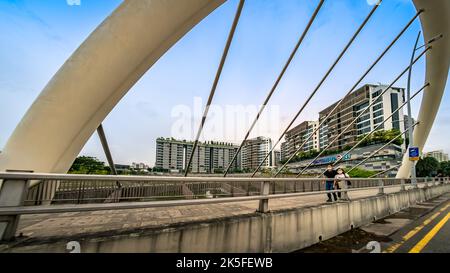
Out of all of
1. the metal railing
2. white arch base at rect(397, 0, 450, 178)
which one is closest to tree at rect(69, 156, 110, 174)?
the metal railing

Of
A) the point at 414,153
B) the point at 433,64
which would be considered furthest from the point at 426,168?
the point at 414,153

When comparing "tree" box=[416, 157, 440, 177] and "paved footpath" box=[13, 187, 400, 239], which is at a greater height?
"tree" box=[416, 157, 440, 177]

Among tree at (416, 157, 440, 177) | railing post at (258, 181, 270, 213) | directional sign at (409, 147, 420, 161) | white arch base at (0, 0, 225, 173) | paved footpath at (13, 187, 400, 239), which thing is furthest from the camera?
tree at (416, 157, 440, 177)

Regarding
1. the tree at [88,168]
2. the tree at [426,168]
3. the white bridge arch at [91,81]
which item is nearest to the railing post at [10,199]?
the white bridge arch at [91,81]

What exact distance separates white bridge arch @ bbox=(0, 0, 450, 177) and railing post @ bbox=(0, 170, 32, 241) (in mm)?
2583

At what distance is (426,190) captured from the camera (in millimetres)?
13422

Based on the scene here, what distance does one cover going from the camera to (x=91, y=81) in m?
4.37

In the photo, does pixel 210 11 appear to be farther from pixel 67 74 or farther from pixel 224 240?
pixel 224 240

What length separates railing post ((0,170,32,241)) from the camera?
210cm

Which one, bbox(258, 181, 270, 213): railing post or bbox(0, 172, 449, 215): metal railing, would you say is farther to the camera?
bbox(258, 181, 270, 213): railing post

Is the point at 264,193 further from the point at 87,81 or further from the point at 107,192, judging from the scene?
the point at 107,192

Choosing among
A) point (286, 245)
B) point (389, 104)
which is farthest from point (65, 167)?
point (389, 104)

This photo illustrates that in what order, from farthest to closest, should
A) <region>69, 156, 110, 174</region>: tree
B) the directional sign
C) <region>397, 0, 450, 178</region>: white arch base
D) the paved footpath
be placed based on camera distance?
<region>69, 156, 110, 174</region>: tree
the directional sign
<region>397, 0, 450, 178</region>: white arch base
the paved footpath

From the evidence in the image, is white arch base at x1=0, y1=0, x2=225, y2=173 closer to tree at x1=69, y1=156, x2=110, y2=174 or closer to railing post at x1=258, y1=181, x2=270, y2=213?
railing post at x1=258, y1=181, x2=270, y2=213
